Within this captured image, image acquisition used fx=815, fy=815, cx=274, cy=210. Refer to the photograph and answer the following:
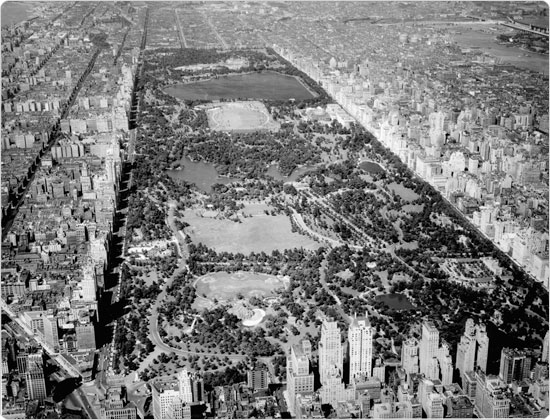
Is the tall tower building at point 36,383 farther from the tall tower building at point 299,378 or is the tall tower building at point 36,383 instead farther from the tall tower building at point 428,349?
the tall tower building at point 428,349

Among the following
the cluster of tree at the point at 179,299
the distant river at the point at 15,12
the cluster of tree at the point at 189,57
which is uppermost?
the distant river at the point at 15,12

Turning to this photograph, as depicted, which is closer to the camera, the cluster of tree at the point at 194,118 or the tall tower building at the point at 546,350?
the tall tower building at the point at 546,350

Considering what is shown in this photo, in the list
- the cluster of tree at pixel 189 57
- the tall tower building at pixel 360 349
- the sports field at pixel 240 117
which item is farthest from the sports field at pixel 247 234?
the cluster of tree at pixel 189 57

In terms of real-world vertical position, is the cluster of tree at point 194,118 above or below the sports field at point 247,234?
above

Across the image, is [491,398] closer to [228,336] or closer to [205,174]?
[228,336]

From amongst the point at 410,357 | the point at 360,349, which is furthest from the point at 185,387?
the point at 410,357

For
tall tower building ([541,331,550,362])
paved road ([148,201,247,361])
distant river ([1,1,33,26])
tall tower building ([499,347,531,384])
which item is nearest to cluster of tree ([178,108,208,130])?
distant river ([1,1,33,26])

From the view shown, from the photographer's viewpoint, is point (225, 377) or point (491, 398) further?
point (225, 377)
